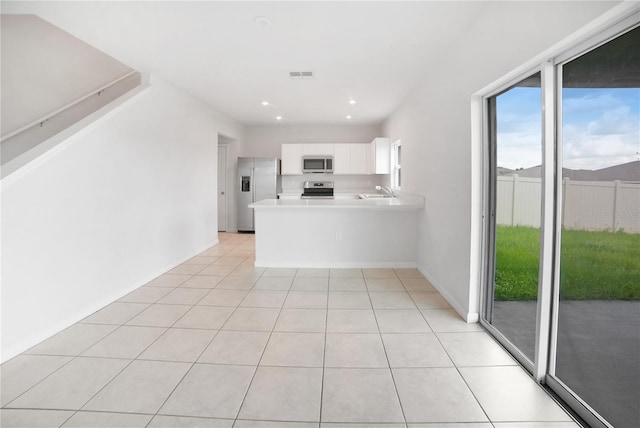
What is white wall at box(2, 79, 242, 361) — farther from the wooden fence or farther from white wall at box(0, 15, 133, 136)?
the wooden fence

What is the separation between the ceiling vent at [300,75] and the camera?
146 inches

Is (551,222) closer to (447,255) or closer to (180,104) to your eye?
(447,255)

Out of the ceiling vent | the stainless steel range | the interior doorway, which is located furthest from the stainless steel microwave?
the ceiling vent

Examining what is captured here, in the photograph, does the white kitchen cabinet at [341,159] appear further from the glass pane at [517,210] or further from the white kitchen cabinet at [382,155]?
the glass pane at [517,210]

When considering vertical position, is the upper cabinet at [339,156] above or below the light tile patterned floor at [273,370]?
above

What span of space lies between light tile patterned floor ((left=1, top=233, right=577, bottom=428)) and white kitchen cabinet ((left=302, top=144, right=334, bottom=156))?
14.3ft

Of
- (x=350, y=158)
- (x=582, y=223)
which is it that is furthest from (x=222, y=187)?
(x=582, y=223)

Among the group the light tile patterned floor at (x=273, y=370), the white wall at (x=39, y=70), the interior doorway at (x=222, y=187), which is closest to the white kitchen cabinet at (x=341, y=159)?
the interior doorway at (x=222, y=187)

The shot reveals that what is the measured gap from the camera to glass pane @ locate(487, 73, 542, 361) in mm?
1996

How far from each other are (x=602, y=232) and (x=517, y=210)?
70 centimetres

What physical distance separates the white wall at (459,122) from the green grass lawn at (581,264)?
374 mm

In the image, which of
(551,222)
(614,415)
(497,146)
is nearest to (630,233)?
(551,222)

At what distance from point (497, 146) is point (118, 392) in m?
3.03

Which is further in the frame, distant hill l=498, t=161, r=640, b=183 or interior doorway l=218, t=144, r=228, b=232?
interior doorway l=218, t=144, r=228, b=232
